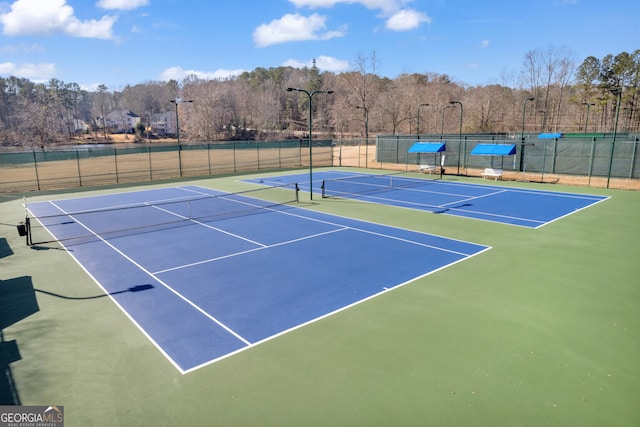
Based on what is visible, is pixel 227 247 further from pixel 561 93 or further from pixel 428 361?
pixel 561 93

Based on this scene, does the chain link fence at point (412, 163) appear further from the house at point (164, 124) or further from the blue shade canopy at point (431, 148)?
the house at point (164, 124)

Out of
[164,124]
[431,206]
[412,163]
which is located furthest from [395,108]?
[164,124]

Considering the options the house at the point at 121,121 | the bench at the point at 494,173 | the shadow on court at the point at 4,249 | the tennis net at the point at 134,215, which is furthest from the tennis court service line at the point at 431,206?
the house at the point at 121,121

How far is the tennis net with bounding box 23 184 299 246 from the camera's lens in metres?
17.6

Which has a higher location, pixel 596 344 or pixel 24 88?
pixel 24 88

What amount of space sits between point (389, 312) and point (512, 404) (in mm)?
3684

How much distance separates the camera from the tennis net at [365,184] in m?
28.2

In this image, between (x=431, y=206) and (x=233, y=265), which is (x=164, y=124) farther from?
(x=233, y=265)

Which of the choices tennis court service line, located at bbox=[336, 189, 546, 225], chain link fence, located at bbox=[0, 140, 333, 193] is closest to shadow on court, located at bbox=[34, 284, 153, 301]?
tennis court service line, located at bbox=[336, 189, 546, 225]

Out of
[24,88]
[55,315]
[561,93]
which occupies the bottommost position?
[55,315]

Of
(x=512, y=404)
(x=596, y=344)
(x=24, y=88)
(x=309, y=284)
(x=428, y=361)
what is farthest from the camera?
(x=24, y=88)

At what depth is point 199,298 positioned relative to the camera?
35.2 ft

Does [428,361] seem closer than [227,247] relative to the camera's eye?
Yes

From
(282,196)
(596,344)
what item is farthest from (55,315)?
(282,196)
